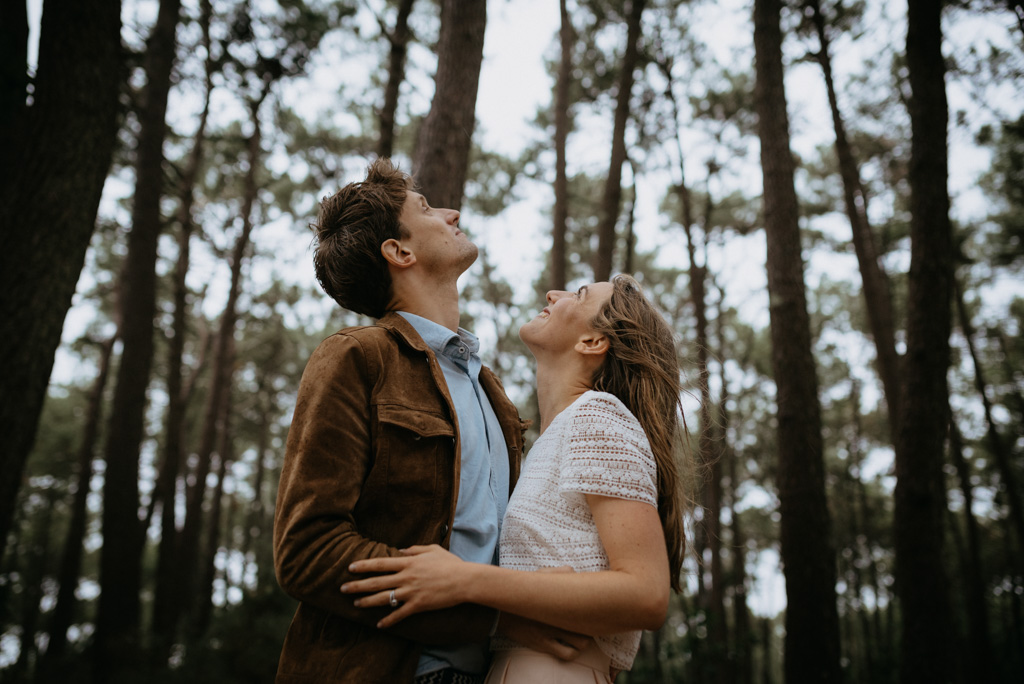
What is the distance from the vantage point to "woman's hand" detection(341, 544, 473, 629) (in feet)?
4.68

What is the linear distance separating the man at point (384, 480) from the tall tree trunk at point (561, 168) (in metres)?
6.33

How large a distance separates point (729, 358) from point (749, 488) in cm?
753

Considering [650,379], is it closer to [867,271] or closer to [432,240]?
[432,240]

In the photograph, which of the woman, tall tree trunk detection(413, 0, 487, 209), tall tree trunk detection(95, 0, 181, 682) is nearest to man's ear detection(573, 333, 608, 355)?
the woman

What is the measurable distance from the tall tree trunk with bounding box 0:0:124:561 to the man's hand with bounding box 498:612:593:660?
345 cm

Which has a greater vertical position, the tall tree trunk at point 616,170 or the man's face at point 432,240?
the tall tree trunk at point 616,170

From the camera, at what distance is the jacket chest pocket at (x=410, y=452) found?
1648 mm

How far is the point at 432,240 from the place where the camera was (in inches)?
91.7

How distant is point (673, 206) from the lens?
16375 millimetres

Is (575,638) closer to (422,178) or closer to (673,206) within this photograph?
(422,178)

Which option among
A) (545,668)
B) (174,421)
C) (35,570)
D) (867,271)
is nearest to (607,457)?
(545,668)

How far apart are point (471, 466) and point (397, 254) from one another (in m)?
0.88

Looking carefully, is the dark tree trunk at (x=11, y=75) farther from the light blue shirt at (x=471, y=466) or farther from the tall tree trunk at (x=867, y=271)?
the tall tree trunk at (x=867, y=271)

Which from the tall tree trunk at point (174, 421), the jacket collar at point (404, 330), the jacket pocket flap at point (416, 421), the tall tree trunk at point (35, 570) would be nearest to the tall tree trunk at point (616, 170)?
the jacket collar at point (404, 330)
